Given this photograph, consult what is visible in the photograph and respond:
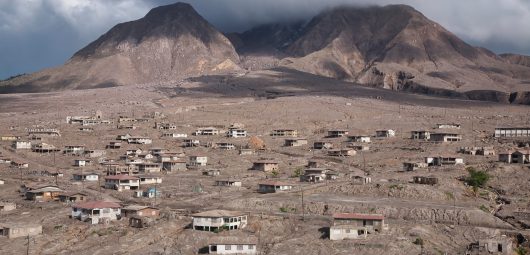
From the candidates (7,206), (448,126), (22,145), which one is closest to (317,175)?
(7,206)

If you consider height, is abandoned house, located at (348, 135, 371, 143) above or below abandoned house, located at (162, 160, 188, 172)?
above

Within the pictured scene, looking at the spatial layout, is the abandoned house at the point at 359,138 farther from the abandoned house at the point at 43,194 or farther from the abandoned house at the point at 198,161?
the abandoned house at the point at 43,194

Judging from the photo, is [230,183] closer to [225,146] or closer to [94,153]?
[225,146]

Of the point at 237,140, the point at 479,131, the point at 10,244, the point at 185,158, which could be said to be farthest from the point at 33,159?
the point at 479,131

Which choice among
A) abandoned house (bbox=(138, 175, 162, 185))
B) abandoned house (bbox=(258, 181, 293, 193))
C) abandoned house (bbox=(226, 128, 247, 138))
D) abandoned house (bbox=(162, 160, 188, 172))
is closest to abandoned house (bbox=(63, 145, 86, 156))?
abandoned house (bbox=(162, 160, 188, 172))

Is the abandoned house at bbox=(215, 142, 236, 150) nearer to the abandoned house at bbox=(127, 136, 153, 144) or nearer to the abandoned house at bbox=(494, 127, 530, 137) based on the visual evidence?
the abandoned house at bbox=(127, 136, 153, 144)

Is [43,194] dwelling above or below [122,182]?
below
